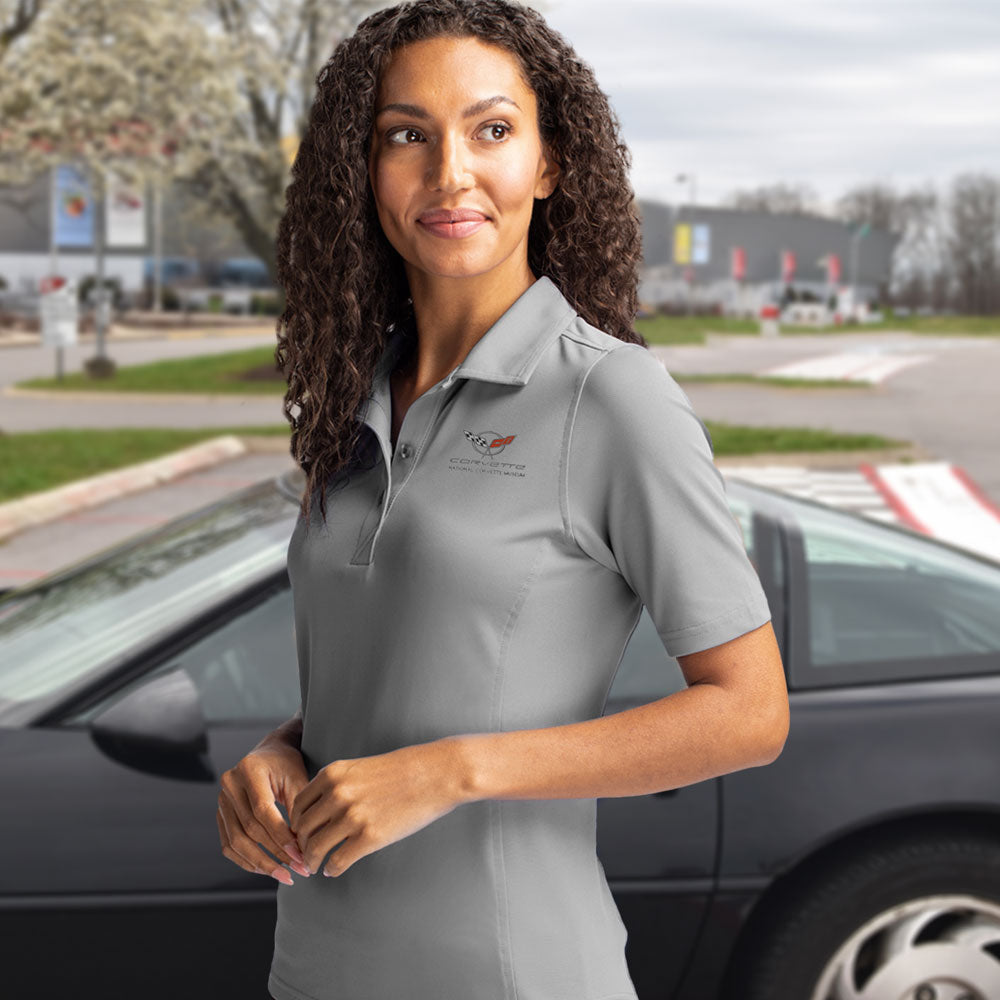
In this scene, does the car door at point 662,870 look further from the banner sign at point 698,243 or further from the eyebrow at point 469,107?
the banner sign at point 698,243

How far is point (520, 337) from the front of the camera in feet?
4.84

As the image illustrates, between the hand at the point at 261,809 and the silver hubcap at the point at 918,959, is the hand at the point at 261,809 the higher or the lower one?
the higher one

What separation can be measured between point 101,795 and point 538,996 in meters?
1.56

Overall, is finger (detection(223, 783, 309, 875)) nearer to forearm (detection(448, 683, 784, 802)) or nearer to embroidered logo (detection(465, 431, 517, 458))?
forearm (detection(448, 683, 784, 802))

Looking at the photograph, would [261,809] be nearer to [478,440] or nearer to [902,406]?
[478,440]

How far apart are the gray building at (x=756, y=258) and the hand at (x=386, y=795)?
9314 cm

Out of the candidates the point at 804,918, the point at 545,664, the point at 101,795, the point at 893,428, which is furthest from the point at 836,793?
the point at 893,428

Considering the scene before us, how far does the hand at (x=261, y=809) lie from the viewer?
1452mm

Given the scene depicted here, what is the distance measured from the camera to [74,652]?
3154 mm

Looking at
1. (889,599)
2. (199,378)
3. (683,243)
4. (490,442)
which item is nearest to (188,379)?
(199,378)

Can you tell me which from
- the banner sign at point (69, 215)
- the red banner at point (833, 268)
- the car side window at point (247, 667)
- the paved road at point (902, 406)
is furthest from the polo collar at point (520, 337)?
the red banner at point (833, 268)

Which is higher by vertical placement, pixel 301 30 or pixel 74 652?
pixel 301 30

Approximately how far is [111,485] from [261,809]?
39.4 feet

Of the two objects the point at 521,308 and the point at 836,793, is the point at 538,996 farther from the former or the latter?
the point at 836,793
